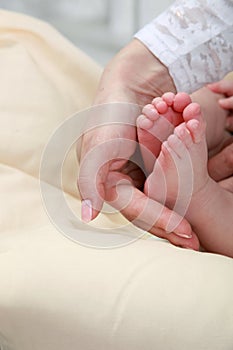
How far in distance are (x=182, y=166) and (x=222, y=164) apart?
18 cm

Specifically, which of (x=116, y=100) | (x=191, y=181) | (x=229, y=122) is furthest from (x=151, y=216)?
(x=229, y=122)

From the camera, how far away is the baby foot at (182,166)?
2.33ft

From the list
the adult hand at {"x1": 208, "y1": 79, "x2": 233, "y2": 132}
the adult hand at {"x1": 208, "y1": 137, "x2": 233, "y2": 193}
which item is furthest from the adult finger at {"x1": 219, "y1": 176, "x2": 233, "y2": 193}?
the adult hand at {"x1": 208, "y1": 79, "x2": 233, "y2": 132}

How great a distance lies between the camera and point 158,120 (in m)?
0.77

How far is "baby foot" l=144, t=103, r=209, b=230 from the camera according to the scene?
2.33 ft

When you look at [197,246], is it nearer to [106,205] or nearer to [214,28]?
[106,205]

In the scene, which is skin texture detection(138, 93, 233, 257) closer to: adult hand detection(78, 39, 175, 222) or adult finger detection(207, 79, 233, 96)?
adult hand detection(78, 39, 175, 222)

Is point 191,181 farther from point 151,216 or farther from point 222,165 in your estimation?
point 222,165

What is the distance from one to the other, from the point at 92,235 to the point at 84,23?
0.97m

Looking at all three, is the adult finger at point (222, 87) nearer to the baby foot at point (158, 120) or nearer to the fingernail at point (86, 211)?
the baby foot at point (158, 120)

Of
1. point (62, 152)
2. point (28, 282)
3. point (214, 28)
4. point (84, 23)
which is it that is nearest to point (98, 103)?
point (62, 152)

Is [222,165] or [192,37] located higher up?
[192,37]

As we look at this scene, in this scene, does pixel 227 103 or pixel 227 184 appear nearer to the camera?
pixel 227 184

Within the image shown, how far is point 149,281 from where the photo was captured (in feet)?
2.04
